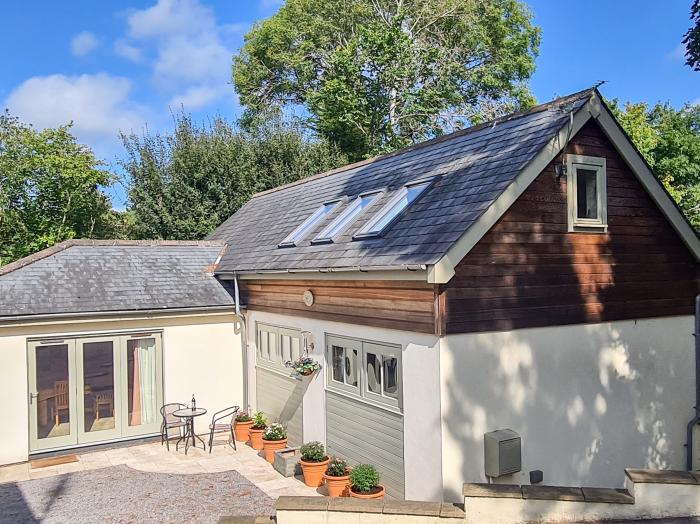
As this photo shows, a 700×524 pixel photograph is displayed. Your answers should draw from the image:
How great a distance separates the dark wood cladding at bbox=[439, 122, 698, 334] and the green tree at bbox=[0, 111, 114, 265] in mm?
18279

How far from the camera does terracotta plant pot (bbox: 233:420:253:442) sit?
12.4m

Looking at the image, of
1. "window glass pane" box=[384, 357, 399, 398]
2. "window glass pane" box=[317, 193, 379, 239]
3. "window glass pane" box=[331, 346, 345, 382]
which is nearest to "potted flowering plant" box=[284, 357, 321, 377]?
"window glass pane" box=[331, 346, 345, 382]

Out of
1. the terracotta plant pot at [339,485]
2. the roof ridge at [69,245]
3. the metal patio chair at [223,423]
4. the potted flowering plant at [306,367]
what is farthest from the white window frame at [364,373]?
the roof ridge at [69,245]

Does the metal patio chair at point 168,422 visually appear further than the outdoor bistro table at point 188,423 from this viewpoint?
Yes

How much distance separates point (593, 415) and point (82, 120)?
71.6 ft

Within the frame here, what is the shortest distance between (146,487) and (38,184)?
50.7 feet

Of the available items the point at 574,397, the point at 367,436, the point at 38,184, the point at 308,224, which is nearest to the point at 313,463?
the point at 367,436

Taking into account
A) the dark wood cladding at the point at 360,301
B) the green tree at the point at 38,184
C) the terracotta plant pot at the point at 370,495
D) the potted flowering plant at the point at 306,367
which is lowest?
the terracotta plant pot at the point at 370,495

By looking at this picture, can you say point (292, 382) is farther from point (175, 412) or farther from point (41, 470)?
point (41, 470)

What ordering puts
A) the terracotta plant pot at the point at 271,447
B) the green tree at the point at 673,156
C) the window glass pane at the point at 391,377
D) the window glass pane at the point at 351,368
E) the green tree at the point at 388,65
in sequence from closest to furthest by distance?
the window glass pane at the point at 391,377, the window glass pane at the point at 351,368, the terracotta plant pot at the point at 271,447, the green tree at the point at 673,156, the green tree at the point at 388,65

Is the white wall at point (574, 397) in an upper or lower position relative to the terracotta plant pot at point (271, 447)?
upper

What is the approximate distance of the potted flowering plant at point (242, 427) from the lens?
1237 centimetres

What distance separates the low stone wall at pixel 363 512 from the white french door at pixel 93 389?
7045 mm

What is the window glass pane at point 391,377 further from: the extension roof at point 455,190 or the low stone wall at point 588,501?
the low stone wall at point 588,501
